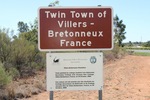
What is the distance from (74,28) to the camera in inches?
209

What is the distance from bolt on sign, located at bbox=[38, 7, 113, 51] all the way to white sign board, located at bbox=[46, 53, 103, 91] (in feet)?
0.41

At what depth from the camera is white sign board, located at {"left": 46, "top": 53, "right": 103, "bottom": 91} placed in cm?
527

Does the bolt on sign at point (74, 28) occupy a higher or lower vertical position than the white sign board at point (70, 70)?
higher

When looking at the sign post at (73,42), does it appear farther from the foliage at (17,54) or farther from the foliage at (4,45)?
the foliage at (4,45)

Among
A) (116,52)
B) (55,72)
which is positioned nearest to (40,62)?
(55,72)

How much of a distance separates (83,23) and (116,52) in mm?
39065

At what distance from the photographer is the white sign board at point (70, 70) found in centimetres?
527

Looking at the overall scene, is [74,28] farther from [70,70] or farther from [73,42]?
[70,70]

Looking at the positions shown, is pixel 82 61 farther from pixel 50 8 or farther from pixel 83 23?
pixel 50 8

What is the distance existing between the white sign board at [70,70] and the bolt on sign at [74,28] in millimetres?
126

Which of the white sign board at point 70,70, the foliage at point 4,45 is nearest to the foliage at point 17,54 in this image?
the foliage at point 4,45

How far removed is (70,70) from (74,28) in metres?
0.66

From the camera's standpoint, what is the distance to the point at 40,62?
2270cm

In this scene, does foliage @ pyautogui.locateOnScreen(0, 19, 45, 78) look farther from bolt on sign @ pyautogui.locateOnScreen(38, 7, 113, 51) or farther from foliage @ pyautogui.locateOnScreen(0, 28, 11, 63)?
bolt on sign @ pyautogui.locateOnScreen(38, 7, 113, 51)
